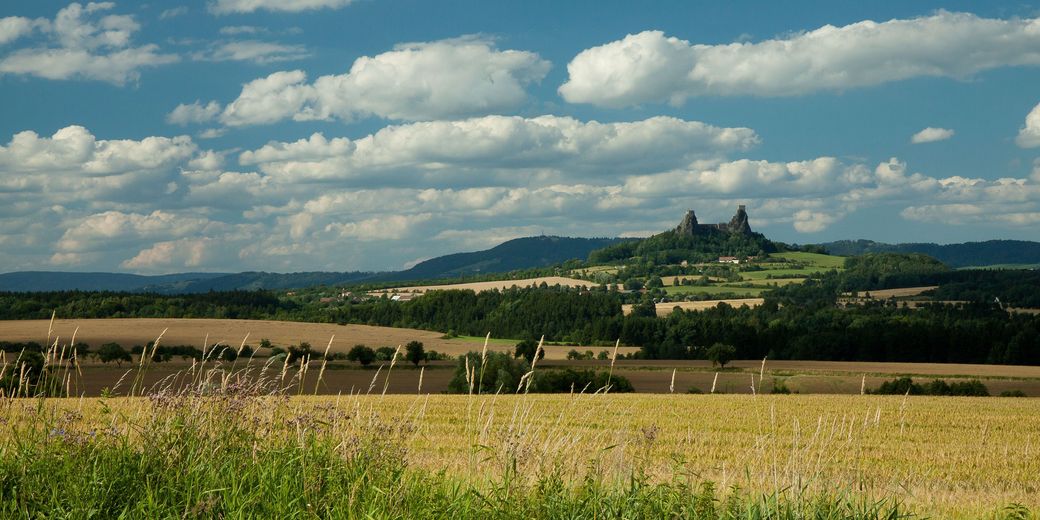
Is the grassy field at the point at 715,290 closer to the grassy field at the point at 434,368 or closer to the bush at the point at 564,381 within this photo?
the grassy field at the point at 434,368

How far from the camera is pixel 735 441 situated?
2311cm

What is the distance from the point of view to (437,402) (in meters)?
37.2

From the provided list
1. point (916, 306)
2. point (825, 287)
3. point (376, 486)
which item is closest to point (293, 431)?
point (376, 486)

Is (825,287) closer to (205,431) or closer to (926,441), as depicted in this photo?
(926,441)

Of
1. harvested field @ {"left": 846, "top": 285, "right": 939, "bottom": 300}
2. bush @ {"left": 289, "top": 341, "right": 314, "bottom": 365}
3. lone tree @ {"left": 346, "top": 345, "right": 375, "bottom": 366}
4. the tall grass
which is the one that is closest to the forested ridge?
harvested field @ {"left": 846, "top": 285, "right": 939, "bottom": 300}

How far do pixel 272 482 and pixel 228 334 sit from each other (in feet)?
304

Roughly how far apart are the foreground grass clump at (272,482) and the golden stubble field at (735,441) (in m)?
0.21

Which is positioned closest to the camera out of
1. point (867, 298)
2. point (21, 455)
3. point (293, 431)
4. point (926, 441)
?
point (21, 455)

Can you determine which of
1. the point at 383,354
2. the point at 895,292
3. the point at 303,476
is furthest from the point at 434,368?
the point at 895,292

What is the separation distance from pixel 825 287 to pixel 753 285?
16837 mm

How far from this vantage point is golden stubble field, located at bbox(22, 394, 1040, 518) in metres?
7.80

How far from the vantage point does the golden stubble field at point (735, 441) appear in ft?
25.6

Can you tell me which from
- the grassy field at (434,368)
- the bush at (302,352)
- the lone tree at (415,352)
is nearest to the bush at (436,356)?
the grassy field at (434,368)

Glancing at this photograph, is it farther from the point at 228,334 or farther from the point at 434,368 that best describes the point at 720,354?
the point at 228,334
